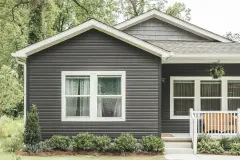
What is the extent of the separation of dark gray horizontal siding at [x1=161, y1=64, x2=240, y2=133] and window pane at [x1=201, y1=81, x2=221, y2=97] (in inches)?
16.2

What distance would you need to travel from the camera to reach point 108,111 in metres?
12.6

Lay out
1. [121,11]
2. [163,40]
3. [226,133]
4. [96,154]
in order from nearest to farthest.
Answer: [96,154] → [226,133] → [163,40] → [121,11]

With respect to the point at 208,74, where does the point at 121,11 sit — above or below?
above

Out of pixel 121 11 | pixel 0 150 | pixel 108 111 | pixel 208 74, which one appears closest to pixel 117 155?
pixel 108 111

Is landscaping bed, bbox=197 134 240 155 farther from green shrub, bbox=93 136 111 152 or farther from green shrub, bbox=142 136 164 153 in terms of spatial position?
green shrub, bbox=93 136 111 152

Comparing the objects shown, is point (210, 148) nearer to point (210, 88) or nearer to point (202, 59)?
point (210, 88)

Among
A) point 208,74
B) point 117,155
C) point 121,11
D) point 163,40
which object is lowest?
point 117,155

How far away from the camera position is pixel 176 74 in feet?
47.7

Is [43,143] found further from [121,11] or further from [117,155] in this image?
[121,11]

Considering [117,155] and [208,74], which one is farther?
[208,74]

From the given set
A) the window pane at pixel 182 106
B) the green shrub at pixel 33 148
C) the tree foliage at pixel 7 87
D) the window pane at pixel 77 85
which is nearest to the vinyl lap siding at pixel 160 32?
the window pane at pixel 182 106

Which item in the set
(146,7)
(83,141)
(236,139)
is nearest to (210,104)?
(236,139)

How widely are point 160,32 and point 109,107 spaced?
537 cm

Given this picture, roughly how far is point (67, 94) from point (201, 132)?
16.0 ft
